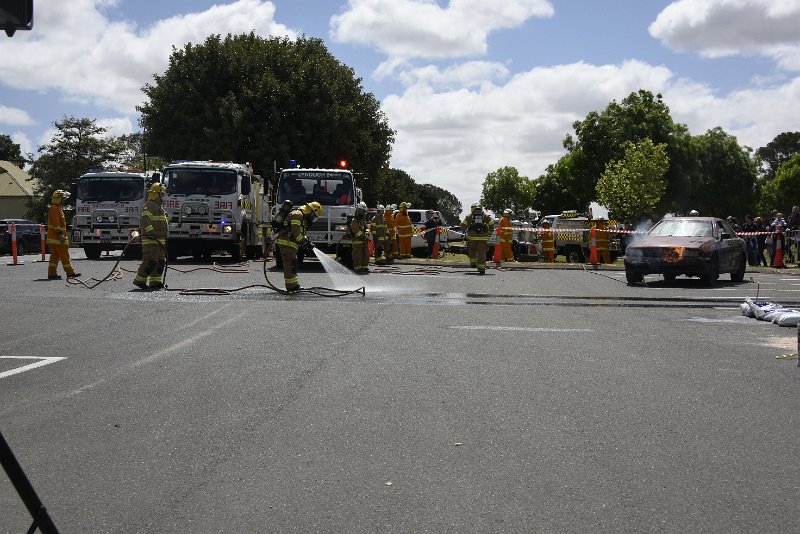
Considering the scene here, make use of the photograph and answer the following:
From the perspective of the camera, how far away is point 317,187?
2472 centimetres

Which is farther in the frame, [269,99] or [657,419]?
[269,99]

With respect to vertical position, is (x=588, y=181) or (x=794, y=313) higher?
(x=588, y=181)

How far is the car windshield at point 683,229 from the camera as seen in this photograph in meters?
19.9

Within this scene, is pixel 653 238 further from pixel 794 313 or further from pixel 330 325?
pixel 330 325

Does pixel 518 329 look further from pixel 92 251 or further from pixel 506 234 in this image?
pixel 92 251

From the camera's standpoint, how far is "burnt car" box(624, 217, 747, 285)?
18891 mm

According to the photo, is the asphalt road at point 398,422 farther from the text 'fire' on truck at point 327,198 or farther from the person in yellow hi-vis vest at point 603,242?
the person in yellow hi-vis vest at point 603,242

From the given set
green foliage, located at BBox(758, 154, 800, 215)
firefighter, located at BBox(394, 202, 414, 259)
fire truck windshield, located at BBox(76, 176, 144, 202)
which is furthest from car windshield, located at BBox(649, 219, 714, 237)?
green foliage, located at BBox(758, 154, 800, 215)

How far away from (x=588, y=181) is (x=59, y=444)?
72225 mm

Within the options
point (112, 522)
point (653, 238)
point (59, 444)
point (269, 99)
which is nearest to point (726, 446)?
point (112, 522)

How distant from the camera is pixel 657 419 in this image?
6.61 meters

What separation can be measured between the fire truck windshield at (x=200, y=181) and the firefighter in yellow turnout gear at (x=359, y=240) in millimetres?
5738

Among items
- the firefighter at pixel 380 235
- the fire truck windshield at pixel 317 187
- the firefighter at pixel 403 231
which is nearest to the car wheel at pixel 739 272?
the firefighter at pixel 380 235

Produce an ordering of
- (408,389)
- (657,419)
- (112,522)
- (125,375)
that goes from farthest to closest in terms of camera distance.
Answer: (125,375), (408,389), (657,419), (112,522)
